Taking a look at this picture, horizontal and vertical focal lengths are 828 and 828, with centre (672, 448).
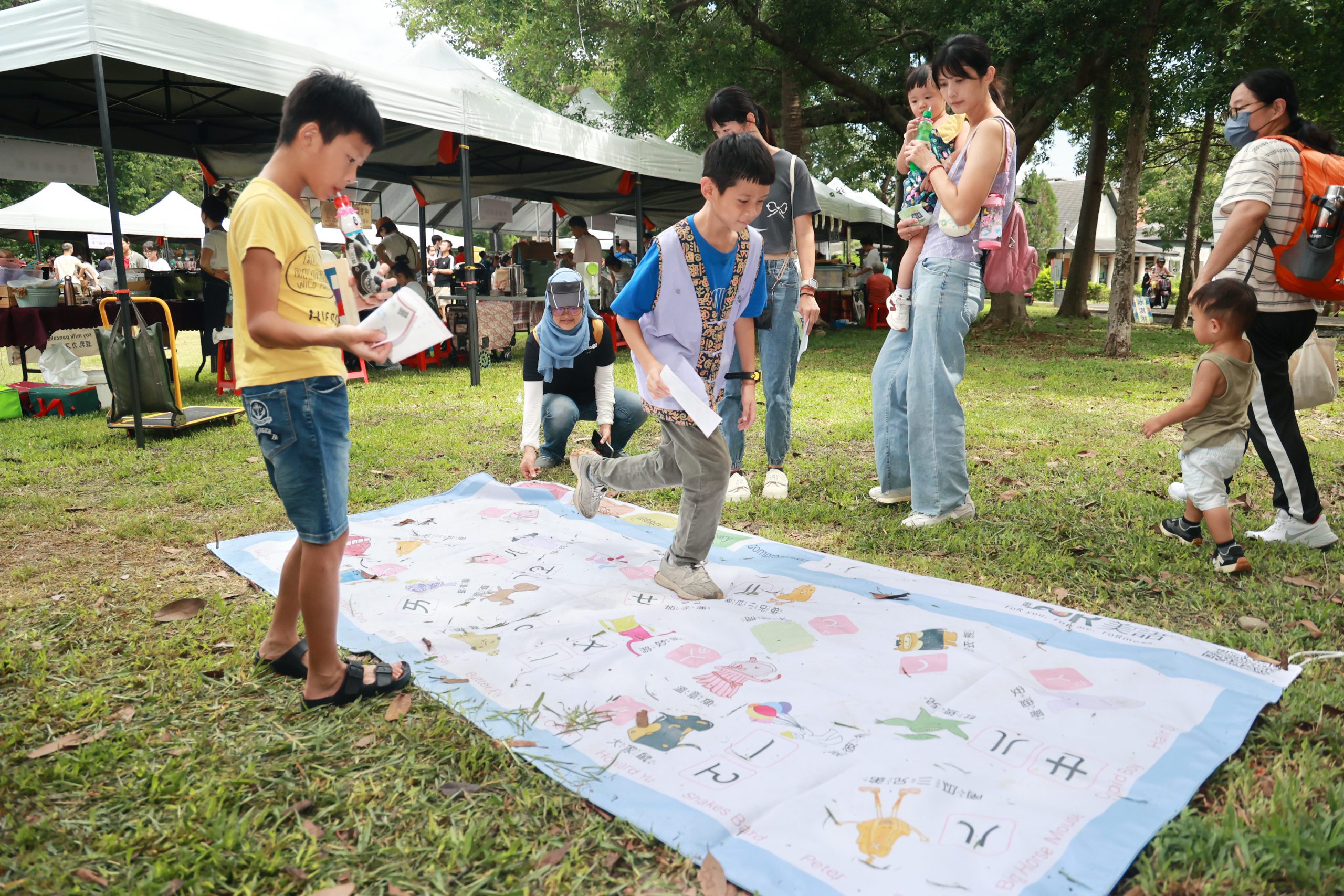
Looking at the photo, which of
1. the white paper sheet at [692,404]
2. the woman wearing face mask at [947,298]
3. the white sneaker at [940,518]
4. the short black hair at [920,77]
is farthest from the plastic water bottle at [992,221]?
the white paper sheet at [692,404]

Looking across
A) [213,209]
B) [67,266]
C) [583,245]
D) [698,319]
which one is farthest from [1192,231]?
[67,266]

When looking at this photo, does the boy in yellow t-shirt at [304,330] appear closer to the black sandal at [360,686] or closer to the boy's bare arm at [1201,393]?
the black sandal at [360,686]

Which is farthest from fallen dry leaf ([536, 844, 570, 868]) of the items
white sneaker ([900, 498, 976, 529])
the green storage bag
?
the green storage bag

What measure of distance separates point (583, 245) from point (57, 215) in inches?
558

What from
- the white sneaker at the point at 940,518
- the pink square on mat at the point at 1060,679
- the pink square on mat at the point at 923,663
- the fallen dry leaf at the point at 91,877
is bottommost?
the fallen dry leaf at the point at 91,877

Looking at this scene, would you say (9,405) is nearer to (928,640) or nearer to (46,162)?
(46,162)

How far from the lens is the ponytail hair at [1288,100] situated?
3.20 m

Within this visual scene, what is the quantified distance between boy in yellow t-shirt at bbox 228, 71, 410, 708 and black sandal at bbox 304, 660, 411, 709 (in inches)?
5.5

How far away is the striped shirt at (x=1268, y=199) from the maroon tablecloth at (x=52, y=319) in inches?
303

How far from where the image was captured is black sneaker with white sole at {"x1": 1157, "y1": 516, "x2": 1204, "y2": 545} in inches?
136

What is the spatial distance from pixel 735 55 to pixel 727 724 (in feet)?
45.9

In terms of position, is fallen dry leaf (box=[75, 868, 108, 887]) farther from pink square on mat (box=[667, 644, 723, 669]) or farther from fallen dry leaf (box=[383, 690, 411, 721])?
pink square on mat (box=[667, 644, 723, 669])

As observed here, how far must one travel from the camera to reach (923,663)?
2465mm

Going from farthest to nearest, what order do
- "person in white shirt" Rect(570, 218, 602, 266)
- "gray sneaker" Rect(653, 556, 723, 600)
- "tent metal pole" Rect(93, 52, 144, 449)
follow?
1. "person in white shirt" Rect(570, 218, 602, 266)
2. "tent metal pole" Rect(93, 52, 144, 449)
3. "gray sneaker" Rect(653, 556, 723, 600)
